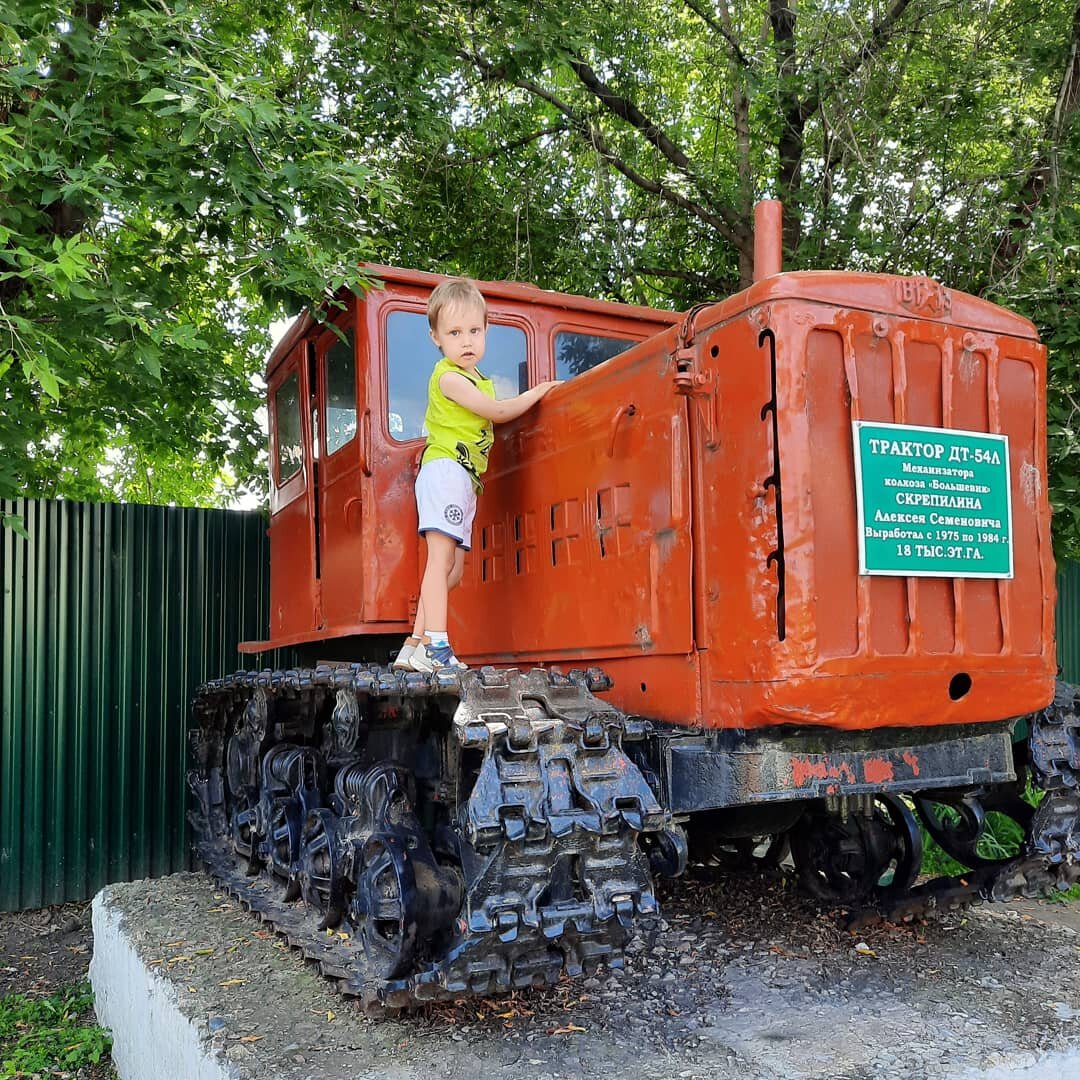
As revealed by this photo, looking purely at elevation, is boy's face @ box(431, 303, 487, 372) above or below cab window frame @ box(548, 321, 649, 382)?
below

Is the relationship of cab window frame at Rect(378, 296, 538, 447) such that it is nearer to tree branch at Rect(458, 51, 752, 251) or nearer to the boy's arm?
the boy's arm

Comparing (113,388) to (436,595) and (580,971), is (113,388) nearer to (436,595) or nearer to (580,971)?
(436,595)

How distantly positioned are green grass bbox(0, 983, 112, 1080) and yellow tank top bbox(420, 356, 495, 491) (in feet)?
10.1

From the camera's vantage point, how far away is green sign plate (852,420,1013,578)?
304cm

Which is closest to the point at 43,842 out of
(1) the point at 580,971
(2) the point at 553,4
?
(1) the point at 580,971

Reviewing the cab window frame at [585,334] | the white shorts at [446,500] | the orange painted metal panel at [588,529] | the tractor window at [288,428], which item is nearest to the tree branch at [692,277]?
the cab window frame at [585,334]

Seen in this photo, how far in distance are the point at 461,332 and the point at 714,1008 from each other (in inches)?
101

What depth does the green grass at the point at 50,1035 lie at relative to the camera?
4.45 meters

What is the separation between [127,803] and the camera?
6836mm

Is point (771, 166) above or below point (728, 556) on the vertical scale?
above

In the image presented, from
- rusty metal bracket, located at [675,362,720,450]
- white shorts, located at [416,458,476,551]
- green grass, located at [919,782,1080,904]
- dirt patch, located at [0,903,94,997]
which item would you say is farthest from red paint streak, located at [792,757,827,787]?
dirt patch, located at [0,903,94,997]

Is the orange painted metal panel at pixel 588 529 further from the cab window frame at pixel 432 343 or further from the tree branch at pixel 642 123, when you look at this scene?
the tree branch at pixel 642 123

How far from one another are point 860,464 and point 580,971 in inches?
65.8

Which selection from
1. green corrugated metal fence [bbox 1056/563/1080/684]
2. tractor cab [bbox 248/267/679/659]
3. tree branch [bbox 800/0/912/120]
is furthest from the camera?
green corrugated metal fence [bbox 1056/563/1080/684]
